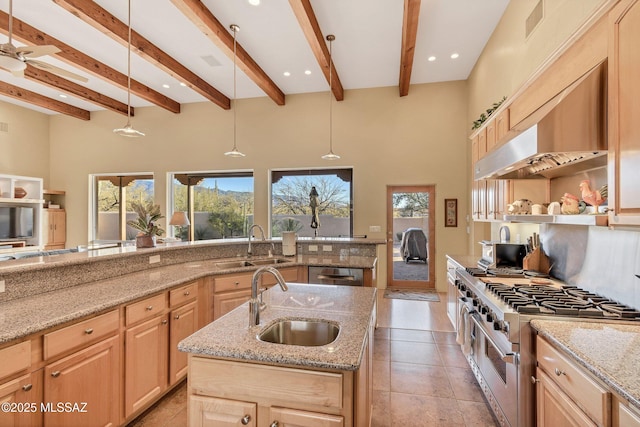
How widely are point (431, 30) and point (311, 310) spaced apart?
14.1ft

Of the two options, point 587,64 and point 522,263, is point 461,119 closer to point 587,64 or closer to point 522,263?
point 522,263

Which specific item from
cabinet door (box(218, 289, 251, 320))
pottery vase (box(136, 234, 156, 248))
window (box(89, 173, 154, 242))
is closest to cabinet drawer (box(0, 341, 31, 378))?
cabinet door (box(218, 289, 251, 320))

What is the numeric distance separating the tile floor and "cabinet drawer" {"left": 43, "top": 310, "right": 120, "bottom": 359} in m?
0.79

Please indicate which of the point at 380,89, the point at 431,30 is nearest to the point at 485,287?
the point at 431,30

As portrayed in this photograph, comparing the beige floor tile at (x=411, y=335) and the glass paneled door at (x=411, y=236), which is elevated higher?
the glass paneled door at (x=411, y=236)

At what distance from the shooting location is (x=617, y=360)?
1.13 metres

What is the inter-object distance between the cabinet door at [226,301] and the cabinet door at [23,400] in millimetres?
1448

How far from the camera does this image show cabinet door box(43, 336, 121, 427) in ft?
4.81

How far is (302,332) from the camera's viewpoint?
1523 mm

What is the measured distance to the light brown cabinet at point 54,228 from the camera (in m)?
6.71

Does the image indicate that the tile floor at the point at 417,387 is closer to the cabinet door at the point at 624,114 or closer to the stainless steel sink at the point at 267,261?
the stainless steel sink at the point at 267,261

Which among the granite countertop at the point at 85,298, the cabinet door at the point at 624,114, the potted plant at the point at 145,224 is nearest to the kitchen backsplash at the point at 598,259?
the cabinet door at the point at 624,114

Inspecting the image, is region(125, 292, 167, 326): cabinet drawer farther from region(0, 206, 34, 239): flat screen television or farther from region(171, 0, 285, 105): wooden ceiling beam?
region(0, 206, 34, 239): flat screen television

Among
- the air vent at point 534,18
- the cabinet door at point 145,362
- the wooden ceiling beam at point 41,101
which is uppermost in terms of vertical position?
the wooden ceiling beam at point 41,101
